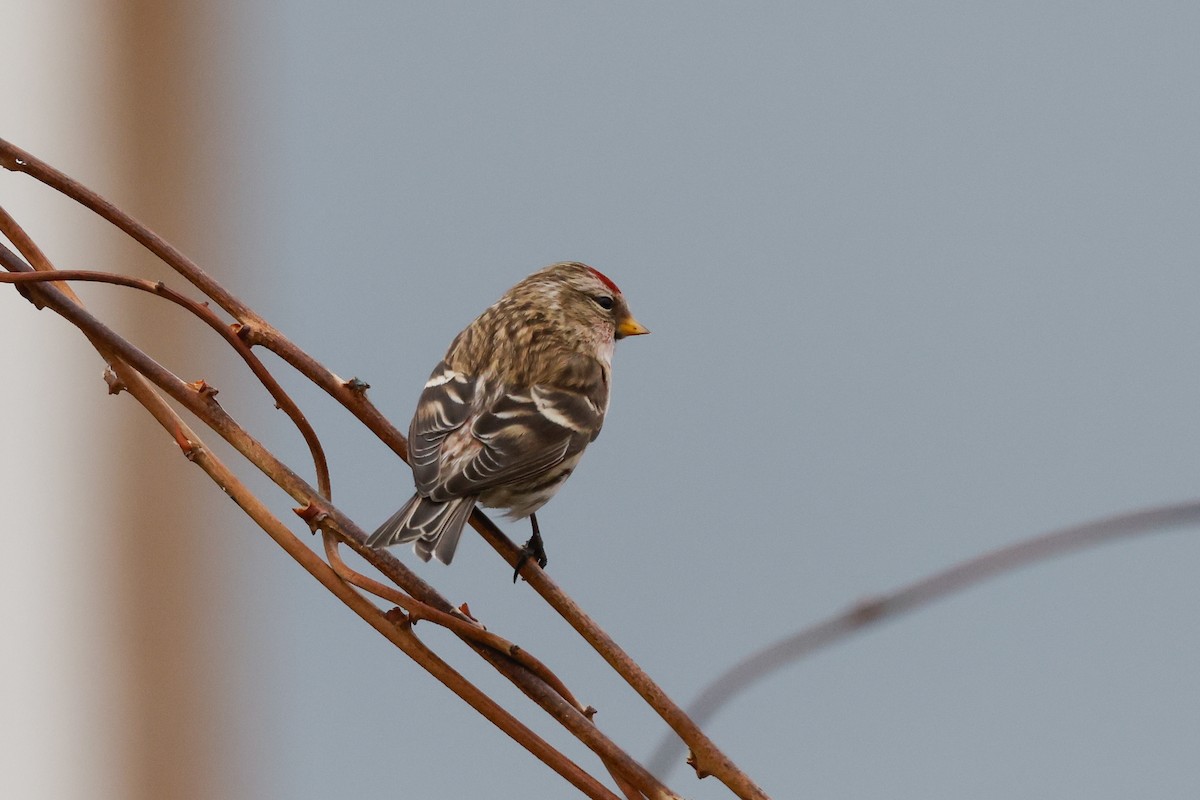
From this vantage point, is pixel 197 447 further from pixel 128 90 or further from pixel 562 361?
pixel 128 90

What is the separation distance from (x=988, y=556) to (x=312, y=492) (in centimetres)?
65

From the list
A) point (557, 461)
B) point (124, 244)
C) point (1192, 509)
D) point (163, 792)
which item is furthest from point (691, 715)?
point (163, 792)

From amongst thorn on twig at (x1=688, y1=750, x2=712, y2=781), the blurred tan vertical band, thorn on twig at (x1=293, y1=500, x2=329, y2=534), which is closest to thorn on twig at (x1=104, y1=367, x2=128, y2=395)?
thorn on twig at (x1=293, y1=500, x2=329, y2=534)

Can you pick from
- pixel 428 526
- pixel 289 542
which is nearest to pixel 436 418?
pixel 428 526

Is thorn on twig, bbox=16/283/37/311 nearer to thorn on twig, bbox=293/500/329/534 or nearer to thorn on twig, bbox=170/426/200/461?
thorn on twig, bbox=170/426/200/461

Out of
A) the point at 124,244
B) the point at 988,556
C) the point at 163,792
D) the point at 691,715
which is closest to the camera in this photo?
the point at 988,556

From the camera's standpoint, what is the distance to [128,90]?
13.5 feet

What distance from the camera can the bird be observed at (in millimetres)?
2029

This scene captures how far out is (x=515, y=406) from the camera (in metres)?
2.42

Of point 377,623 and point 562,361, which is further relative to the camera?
point 562,361

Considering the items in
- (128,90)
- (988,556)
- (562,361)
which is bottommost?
(988,556)

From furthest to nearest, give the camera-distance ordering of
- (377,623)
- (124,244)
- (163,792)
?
(163,792) < (124,244) < (377,623)

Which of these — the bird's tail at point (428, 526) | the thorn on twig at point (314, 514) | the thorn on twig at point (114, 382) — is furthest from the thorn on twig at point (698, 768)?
the bird's tail at point (428, 526)

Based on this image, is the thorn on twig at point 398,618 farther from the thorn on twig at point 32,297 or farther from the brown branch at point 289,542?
the thorn on twig at point 32,297
